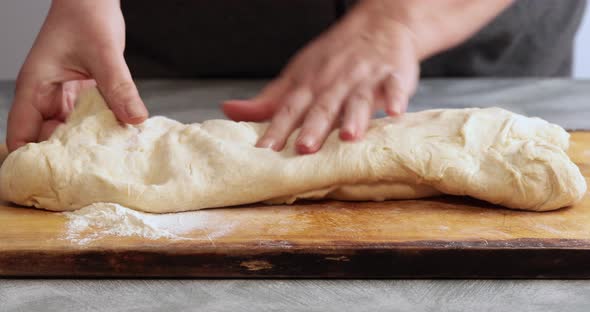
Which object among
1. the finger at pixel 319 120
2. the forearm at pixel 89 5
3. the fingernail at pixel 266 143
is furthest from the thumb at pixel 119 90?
the finger at pixel 319 120

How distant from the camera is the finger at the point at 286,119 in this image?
174 cm

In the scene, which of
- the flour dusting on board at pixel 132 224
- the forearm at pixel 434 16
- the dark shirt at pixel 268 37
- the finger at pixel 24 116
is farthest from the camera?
the dark shirt at pixel 268 37

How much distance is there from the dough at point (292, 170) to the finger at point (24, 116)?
0.18 meters

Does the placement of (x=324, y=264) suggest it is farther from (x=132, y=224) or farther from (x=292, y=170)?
(x=132, y=224)

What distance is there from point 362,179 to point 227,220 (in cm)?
31

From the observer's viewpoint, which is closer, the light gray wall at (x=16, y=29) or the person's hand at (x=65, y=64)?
the person's hand at (x=65, y=64)

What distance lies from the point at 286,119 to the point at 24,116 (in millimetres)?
663

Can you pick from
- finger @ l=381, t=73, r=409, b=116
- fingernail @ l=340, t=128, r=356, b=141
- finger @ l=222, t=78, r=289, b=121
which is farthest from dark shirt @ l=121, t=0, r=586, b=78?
fingernail @ l=340, t=128, r=356, b=141

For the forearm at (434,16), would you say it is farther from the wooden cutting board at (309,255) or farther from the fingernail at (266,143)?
the wooden cutting board at (309,255)

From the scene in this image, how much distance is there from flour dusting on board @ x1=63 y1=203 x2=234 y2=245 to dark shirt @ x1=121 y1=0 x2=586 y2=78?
1.27 m

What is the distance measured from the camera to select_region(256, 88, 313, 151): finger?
1744 millimetres

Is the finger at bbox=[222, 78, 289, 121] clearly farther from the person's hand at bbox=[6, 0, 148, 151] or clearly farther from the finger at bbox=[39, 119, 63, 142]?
the finger at bbox=[39, 119, 63, 142]

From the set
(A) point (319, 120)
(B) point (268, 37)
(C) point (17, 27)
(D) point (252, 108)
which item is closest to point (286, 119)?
(A) point (319, 120)

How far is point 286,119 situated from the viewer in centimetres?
183
